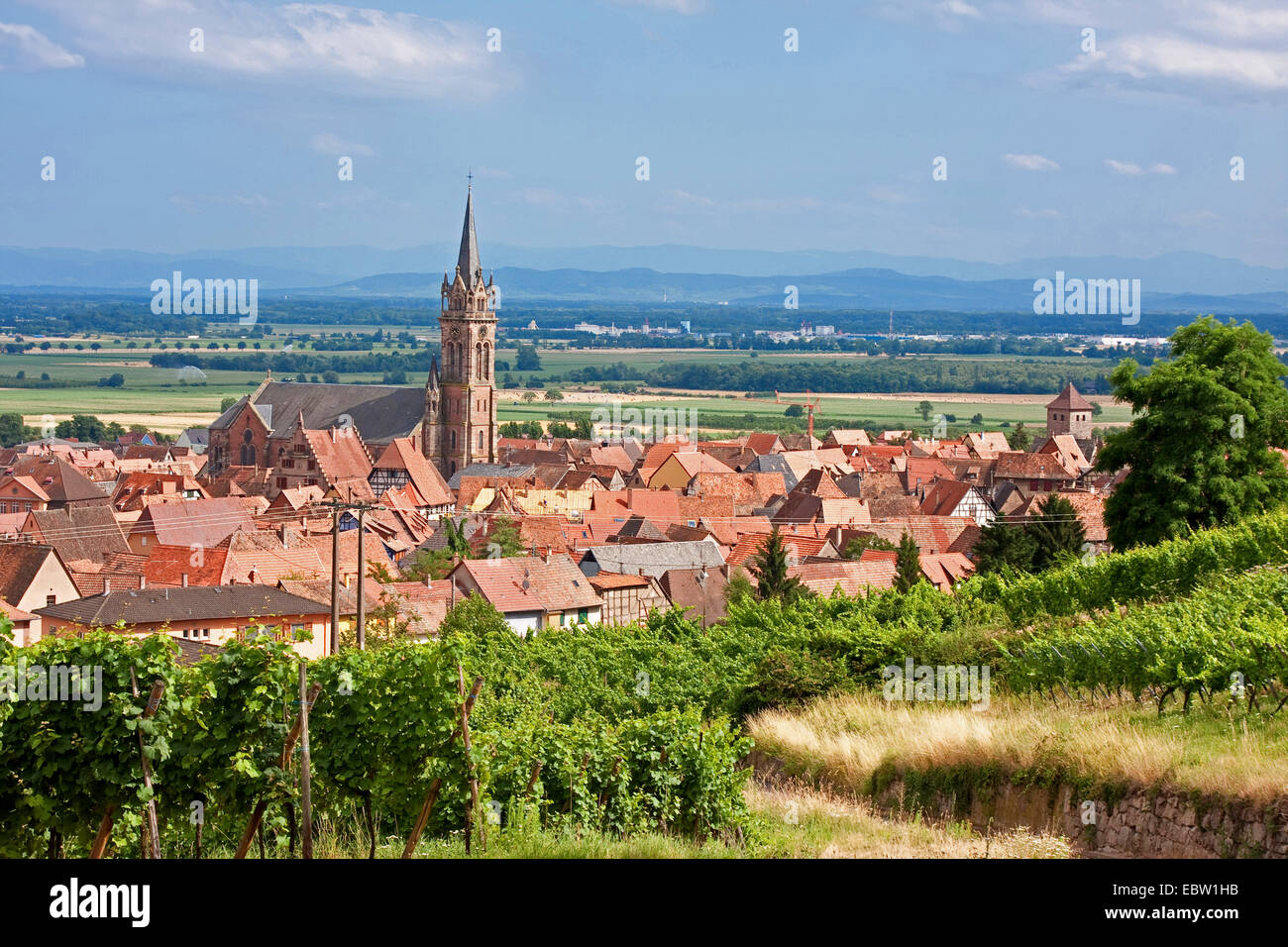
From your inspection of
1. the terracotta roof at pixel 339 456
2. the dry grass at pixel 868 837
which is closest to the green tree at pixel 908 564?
the dry grass at pixel 868 837

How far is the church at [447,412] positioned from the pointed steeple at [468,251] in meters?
0.08

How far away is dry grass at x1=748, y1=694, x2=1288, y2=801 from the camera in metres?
11.6

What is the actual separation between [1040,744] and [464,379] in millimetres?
100344

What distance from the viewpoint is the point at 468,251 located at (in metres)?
114

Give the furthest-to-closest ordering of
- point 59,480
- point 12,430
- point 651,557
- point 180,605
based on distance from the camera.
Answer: point 12,430, point 59,480, point 651,557, point 180,605

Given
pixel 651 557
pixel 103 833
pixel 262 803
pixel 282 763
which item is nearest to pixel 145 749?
pixel 103 833

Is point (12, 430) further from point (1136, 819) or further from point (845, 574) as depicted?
point (1136, 819)

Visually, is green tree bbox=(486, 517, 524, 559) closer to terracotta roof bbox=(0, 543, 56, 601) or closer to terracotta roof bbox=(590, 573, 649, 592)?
terracotta roof bbox=(590, 573, 649, 592)

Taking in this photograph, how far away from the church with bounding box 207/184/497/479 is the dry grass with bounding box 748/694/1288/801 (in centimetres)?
9346

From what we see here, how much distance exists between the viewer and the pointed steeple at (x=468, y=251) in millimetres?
113750
